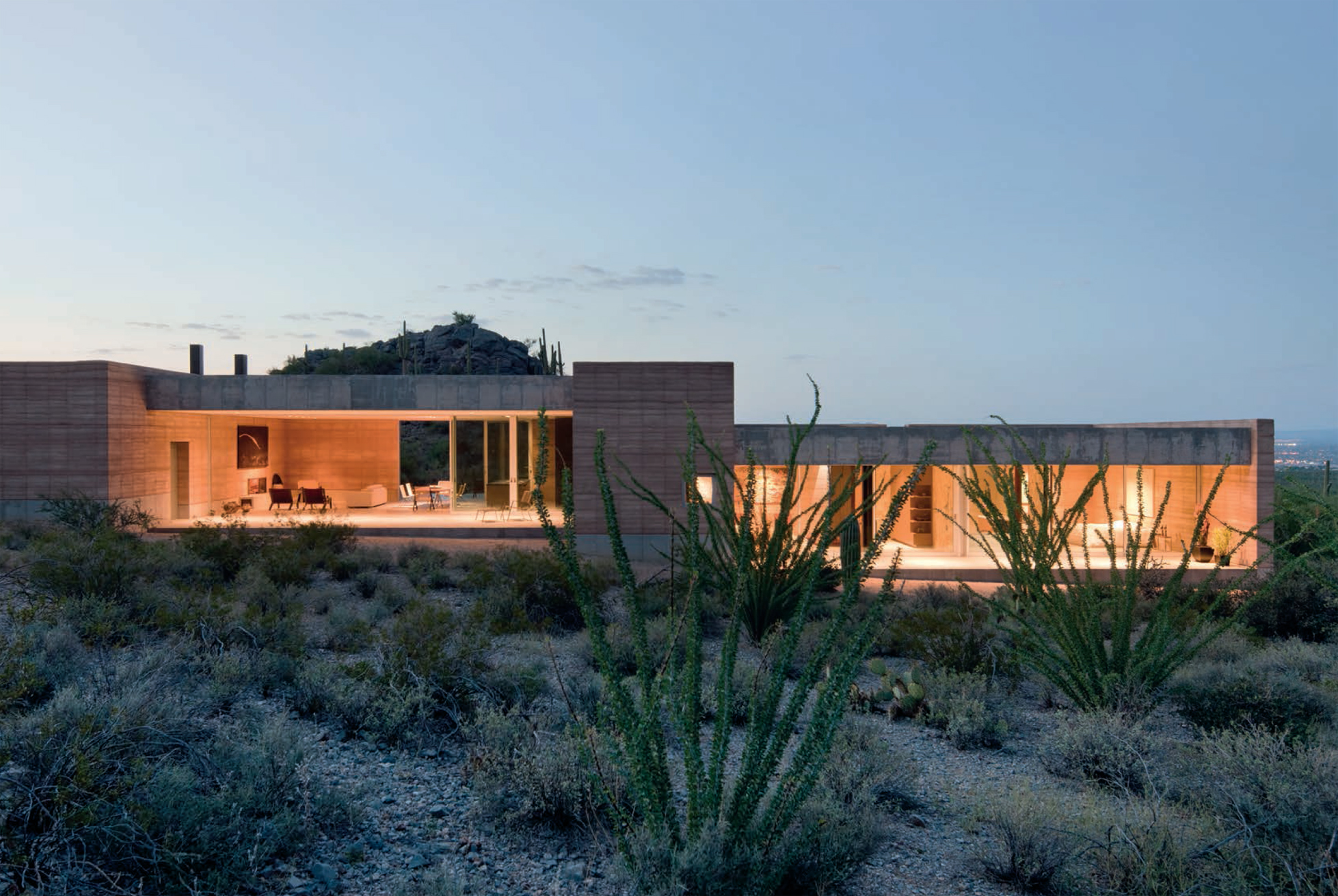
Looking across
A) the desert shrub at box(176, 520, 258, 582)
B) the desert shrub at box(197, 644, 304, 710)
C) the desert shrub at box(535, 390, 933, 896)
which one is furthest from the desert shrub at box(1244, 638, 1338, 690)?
the desert shrub at box(176, 520, 258, 582)

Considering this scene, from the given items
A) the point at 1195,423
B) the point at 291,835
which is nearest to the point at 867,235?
the point at 1195,423

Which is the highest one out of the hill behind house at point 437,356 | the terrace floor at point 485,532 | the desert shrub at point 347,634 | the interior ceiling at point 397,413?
the hill behind house at point 437,356

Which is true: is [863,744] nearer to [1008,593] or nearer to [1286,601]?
[1008,593]

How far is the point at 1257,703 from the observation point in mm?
5055

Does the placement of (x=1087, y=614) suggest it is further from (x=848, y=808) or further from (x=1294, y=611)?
(x=1294, y=611)

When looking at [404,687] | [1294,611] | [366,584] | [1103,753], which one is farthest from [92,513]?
[1294,611]

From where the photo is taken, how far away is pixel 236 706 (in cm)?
468

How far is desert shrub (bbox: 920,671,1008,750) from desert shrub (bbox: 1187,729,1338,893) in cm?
117

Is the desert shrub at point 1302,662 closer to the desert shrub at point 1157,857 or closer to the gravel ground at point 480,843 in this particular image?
the gravel ground at point 480,843

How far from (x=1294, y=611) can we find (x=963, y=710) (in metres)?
7.04

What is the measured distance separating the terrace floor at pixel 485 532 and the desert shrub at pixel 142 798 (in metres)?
10.8

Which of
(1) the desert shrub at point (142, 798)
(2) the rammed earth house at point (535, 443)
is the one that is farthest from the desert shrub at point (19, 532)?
(1) the desert shrub at point (142, 798)

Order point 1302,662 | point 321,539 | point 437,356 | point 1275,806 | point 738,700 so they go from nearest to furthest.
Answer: point 1275,806 → point 738,700 → point 1302,662 → point 321,539 → point 437,356

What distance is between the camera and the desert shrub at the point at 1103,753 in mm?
4367
